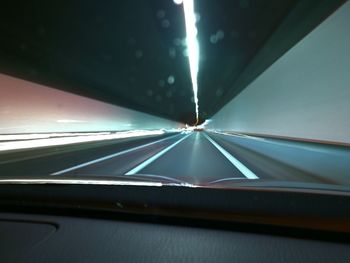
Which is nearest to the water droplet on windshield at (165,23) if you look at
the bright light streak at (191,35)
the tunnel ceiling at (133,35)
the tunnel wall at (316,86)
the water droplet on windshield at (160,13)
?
the tunnel ceiling at (133,35)

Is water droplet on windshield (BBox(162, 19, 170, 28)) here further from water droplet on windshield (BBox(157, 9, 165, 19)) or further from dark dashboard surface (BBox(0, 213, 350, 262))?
dark dashboard surface (BBox(0, 213, 350, 262))

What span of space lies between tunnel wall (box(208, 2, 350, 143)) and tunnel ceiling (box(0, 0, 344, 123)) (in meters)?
0.76

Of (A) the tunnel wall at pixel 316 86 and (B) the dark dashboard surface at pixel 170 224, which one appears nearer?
(B) the dark dashboard surface at pixel 170 224

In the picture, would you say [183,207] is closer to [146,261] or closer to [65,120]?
[146,261]

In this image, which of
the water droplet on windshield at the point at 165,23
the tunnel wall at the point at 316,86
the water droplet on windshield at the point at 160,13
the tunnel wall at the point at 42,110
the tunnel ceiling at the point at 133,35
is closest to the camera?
the tunnel wall at the point at 316,86

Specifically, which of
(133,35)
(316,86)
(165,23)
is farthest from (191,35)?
(316,86)

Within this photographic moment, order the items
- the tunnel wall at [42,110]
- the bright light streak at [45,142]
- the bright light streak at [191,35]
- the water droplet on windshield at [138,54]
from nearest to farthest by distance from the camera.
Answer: the bright light streak at [191,35]
the tunnel wall at [42,110]
the bright light streak at [45,142]
the water droplet on windshield at [138,54]

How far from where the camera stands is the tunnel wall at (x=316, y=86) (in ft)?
27.3

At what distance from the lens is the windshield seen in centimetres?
919

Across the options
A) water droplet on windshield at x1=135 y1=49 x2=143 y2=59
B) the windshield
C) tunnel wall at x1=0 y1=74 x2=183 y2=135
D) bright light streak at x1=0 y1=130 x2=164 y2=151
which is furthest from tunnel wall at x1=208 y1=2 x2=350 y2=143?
bright light streak at x1=0 y1=130 x2=164 y2=151

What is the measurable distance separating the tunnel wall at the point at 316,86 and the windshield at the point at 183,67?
35mm

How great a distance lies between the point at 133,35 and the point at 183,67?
9.63 meters

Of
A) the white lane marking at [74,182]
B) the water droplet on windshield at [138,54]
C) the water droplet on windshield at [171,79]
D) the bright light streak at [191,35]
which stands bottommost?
the white lane marking at [74,182]

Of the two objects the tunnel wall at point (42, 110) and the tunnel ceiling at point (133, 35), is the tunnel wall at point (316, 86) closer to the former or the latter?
the tunnel ceiling at point (133, 35)
